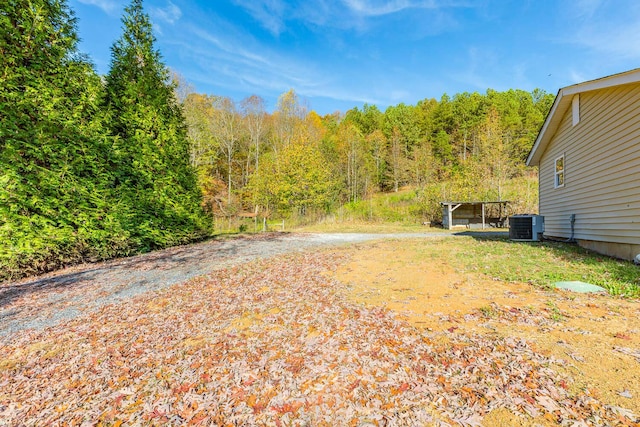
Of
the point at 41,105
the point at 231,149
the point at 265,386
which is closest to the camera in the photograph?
the point at 265,386

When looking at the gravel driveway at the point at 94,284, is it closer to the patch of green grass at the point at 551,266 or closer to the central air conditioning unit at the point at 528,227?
the patch of green grass at the point at 551,266

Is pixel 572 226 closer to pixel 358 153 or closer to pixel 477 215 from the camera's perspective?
pixel 477 215

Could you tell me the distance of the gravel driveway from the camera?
3.88 m

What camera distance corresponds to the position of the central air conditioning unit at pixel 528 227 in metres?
9.77

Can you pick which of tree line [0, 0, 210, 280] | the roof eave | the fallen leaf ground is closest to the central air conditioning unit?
the roof eave

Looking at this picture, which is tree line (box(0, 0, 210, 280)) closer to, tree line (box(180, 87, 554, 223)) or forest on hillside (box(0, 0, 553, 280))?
forest on hillside (box(0, 0, 553, 280))

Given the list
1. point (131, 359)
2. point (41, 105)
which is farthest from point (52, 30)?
point (131, 359)

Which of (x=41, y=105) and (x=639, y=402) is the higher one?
(x=41, y=105)

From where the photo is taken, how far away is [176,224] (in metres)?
9.48

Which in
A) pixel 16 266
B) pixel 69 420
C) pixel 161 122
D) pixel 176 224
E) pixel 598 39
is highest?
pixel 598 39

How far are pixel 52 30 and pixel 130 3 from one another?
3369 millimetres

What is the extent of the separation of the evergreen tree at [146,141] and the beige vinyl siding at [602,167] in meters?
12.1

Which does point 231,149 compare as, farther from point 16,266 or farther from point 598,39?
point 598,39

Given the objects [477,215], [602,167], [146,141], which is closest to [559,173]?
[602,167]
